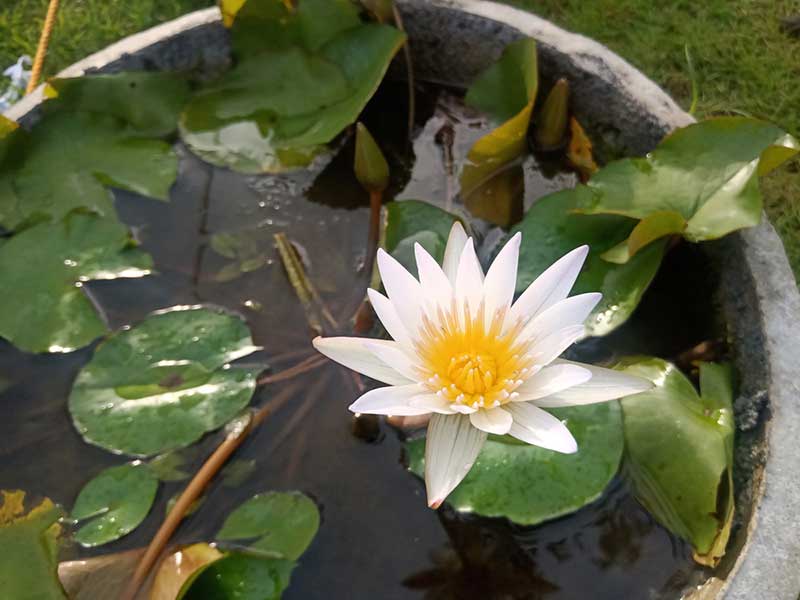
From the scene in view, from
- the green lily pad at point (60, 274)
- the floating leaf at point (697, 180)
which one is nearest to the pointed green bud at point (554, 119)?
the floating leaf at point (697, 180)

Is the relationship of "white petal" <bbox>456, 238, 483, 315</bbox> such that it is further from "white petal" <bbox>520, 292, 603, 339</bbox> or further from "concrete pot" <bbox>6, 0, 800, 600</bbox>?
"concrete pot" <bbox>6, 0, 800, 600</bbox>

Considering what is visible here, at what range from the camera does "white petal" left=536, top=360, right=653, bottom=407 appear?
41.2 inches

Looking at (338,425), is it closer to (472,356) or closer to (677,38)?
(472,356)

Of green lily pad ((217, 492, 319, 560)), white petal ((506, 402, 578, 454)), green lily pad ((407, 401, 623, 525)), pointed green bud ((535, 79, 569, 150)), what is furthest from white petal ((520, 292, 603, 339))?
pointed green bud ((535, 79, 569, 150))

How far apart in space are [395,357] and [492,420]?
0.16 meters

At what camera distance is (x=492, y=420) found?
1.01 m

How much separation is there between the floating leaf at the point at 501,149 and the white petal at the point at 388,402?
2.38 ft

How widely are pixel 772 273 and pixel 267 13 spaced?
121cm

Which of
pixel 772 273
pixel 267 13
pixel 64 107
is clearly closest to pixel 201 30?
pixel 267 13

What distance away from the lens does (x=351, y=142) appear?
1.82m

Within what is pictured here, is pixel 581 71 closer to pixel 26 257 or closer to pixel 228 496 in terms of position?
pixel 228 496

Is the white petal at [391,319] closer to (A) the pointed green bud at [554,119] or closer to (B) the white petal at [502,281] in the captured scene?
(B) the white petal at [502,281]

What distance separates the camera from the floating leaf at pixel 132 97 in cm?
168

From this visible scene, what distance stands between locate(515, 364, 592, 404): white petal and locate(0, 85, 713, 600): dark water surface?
40 centimetres
